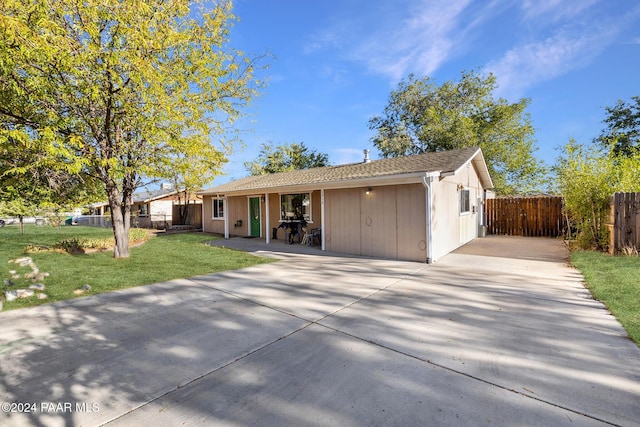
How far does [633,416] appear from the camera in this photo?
6.50 ft

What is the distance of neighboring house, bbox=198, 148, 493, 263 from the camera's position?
25.8ft

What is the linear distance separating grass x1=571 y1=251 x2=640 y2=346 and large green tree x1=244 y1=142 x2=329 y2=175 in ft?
80.0

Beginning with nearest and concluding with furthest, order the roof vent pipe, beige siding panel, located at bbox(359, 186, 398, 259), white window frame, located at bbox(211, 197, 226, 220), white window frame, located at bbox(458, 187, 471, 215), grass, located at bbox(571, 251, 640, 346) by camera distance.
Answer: grass, located at bbox(571, 251, 640, 346), beige siding panel, located at bbox(359, 186, 398, 259), white window frame, located at bbox(458, 187, 471, 215), the roof vent pipe, white window frame, located at bbox(211, 197, 226, 220)

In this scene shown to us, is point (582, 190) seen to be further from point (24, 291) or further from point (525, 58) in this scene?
point (24, 291)

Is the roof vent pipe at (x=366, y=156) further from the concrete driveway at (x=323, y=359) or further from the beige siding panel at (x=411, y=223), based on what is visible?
the concrete driveway at (x=323, y=359)

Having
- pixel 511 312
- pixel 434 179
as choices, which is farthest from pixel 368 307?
pixel 434 179

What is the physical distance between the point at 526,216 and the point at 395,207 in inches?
364

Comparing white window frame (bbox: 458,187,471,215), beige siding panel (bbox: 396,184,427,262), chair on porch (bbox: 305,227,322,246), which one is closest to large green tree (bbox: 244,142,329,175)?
chair on porch (bbox: 305,227,322,246)

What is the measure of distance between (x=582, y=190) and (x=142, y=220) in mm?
28183

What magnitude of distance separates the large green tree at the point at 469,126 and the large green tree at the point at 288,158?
7.08 m

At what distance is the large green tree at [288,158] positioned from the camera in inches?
1166

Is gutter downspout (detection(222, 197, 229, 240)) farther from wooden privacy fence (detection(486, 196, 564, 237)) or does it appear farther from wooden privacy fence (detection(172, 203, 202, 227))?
wooden privacy fence (detection(486, 196, 564, 237))

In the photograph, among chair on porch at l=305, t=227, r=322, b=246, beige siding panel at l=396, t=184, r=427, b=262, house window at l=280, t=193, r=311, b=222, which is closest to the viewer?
beige siding panel at l=396, t=184, r=427, b=262

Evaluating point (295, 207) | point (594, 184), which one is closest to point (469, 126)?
point (594, 184)
